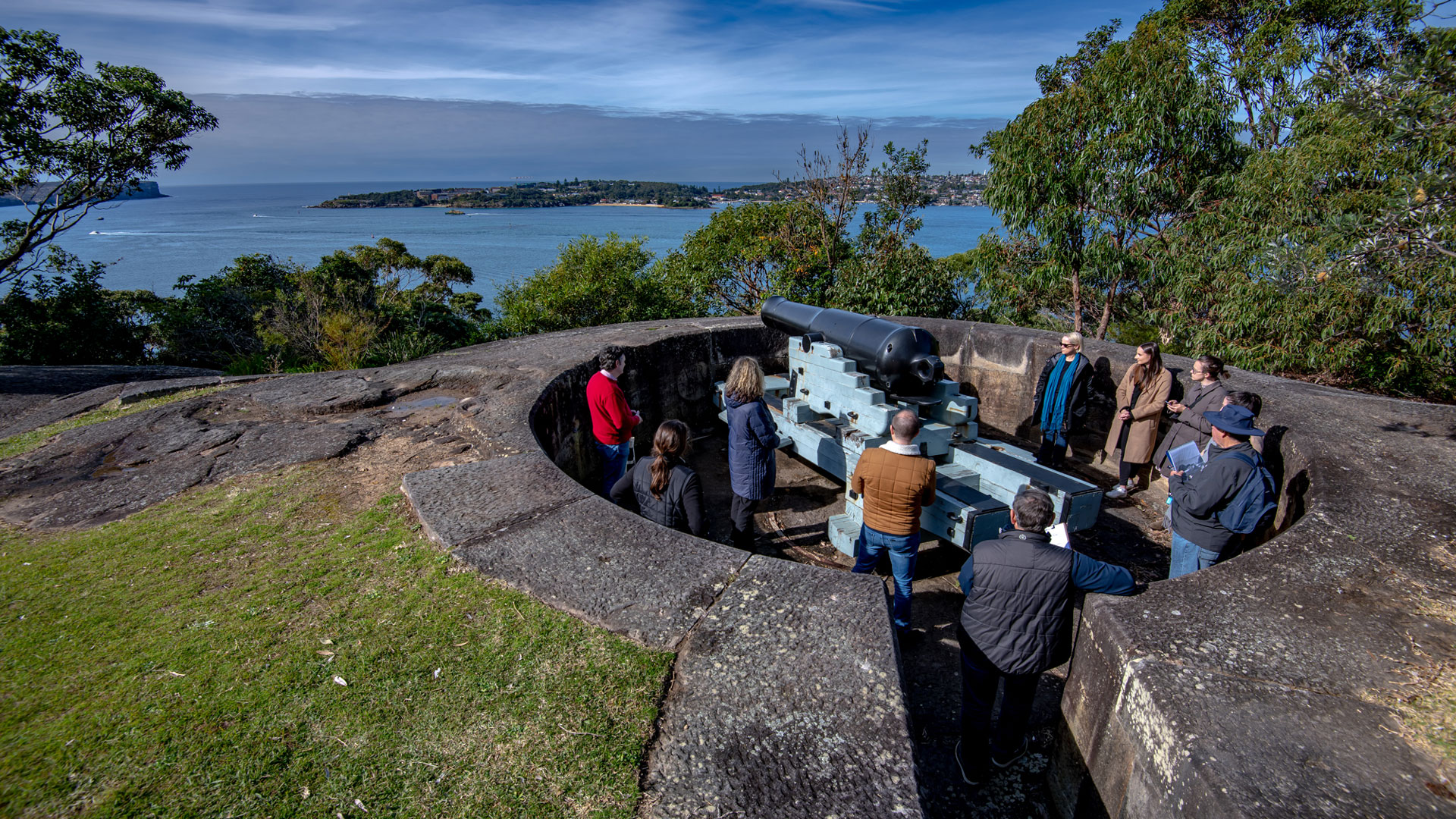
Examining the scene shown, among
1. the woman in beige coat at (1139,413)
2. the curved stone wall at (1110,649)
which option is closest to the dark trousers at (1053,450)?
the woman in beige coat at (1139,413)

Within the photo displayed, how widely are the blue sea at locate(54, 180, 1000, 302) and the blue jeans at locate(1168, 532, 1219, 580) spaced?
53.1 ft

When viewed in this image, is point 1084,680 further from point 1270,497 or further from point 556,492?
point 556,492

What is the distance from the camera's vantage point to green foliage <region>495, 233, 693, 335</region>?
40.0 feet

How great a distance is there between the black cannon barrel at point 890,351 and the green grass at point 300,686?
3484 millimetres

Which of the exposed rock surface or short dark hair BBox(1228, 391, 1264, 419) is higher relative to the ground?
short dark hair BBox(1228, 391, 1264, 419)

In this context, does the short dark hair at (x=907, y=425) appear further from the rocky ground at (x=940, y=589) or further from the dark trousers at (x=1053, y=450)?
the dark trousers at (x=1053, y=450)

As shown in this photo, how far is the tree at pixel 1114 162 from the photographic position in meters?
10.4

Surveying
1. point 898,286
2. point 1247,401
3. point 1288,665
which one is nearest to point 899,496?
point 1288,665

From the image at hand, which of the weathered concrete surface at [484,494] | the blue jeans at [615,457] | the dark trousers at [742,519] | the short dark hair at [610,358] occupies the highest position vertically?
the short dark hair at [610,358]

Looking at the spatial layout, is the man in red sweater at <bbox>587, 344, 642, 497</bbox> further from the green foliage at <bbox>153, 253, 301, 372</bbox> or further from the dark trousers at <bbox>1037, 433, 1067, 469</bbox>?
the green foliage at <bbox>153, 253, 301, 372</bbox>

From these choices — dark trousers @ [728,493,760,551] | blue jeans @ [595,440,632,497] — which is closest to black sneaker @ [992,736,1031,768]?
dark trousers @ [728,493,760,551]

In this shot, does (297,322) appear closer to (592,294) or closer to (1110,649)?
(592,294)

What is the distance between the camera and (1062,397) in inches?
224

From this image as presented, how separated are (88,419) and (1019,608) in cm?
667
